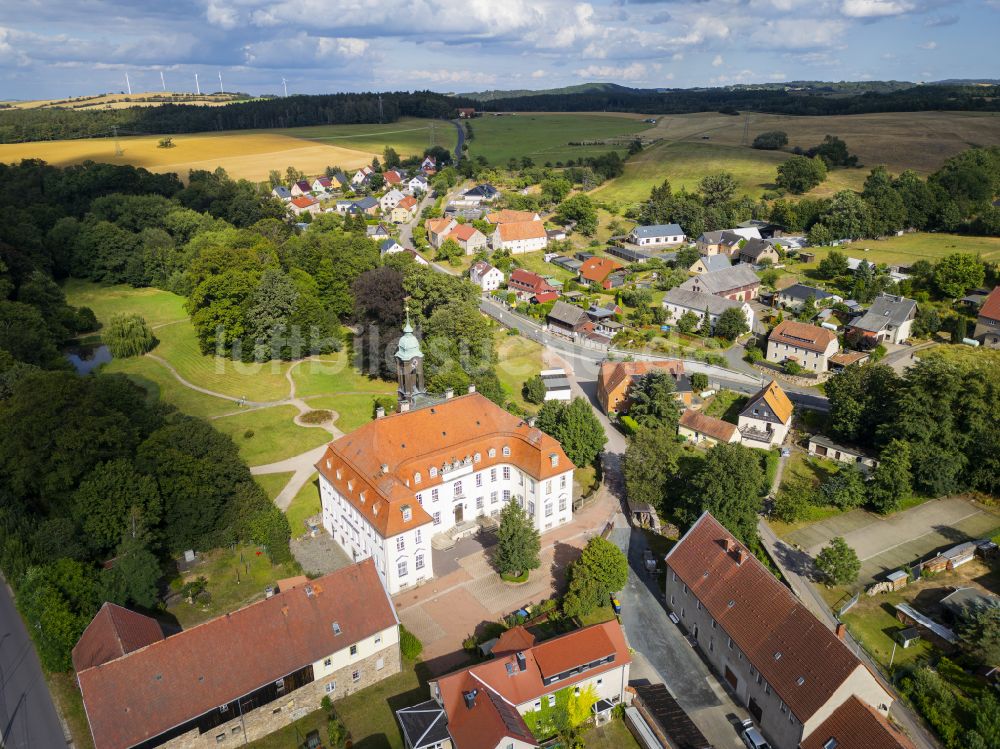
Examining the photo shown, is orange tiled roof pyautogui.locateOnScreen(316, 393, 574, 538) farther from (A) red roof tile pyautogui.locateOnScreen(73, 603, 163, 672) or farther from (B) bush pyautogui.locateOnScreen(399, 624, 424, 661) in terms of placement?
(A) red roof tile pyautogui.locateOnScreen(73, 603, 163, 672)

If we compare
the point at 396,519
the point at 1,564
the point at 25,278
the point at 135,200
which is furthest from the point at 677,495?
the point at 135,200

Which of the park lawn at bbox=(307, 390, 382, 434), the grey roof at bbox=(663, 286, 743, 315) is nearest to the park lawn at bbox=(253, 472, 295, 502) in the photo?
the park lawn at bbox=(307, 390, 382, 434)

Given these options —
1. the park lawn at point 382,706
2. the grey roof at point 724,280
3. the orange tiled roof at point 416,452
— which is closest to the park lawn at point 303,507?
the orange tiled roof at point 416,452

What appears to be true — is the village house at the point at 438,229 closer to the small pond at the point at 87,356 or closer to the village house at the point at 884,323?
the small pond at the point at 87,356

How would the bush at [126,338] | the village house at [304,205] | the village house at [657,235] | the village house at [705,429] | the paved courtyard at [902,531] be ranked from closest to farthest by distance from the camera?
1. the paved courtyard at [902,531]
2. the village house at [705,429]
3. the bush at [126,338]
4. the village house at [657,235]
5. the village house at [304,205]

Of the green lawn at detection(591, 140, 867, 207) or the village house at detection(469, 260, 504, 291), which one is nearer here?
the village house at detection(469, 260, 504, 291)

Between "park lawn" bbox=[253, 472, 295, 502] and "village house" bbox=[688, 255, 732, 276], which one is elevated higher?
"village house" bbox=[688, 255, 732, 276]

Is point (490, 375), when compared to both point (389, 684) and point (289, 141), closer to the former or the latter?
point (389, 684)
